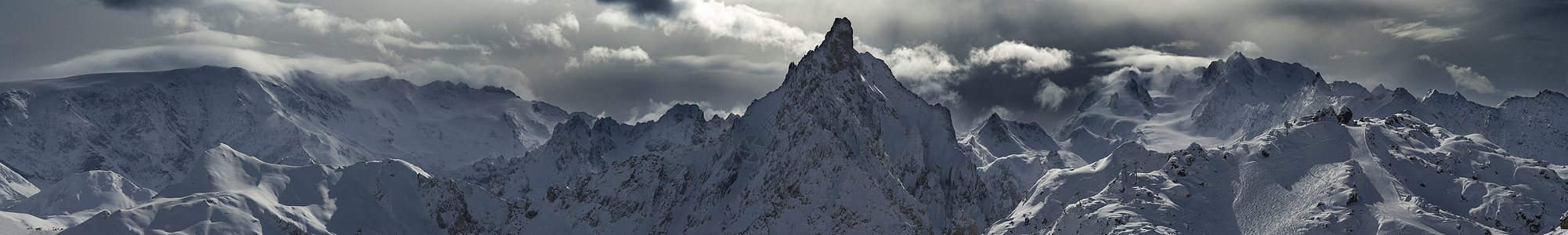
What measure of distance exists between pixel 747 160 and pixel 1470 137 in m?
134

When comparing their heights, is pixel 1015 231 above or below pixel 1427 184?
below

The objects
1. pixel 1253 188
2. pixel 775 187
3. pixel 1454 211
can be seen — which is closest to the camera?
pixel 1454 211

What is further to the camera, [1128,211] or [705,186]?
[705,186]

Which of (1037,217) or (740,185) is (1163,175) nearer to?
(1037,217)

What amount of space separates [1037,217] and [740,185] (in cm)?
11737

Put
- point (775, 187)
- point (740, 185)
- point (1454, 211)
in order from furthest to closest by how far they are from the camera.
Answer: point (740, 185) → point (775, 187) → point (1454, 211)

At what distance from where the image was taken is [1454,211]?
68.3 metres

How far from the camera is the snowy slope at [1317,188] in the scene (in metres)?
66.9

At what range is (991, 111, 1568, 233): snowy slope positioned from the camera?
220ft

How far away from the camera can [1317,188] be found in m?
72.9

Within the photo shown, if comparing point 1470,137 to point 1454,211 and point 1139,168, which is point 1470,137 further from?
point 1139,168

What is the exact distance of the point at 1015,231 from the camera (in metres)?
76.9

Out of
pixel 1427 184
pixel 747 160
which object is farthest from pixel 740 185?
pixel 1427 184

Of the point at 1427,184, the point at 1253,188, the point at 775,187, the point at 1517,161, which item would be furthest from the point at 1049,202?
the point at 775,187
